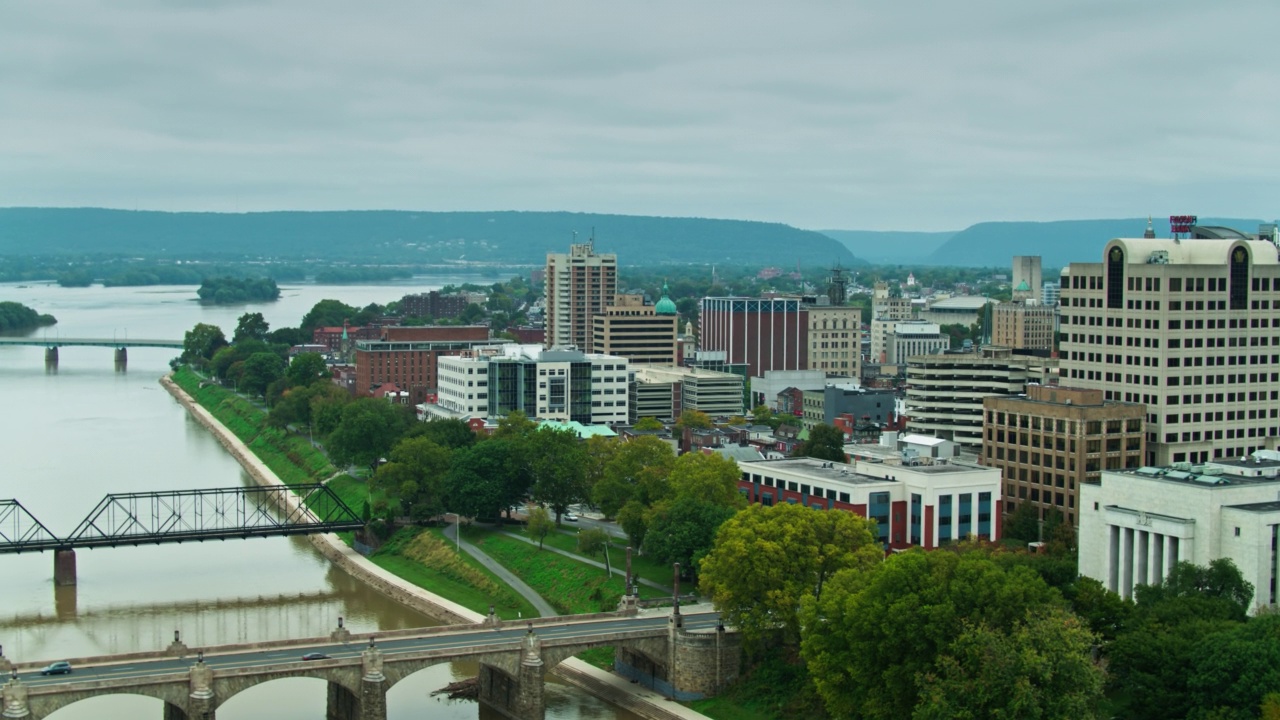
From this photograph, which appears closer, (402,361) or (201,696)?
(201,696)

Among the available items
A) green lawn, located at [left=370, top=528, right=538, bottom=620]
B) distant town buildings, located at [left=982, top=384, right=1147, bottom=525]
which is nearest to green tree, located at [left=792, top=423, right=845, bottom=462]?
distant town buildings, located at [left=982, top=384, right=1147, bottom=525]

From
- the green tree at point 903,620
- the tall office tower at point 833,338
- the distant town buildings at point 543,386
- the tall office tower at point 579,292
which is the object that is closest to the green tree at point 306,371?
the tall office tower at point 579,292

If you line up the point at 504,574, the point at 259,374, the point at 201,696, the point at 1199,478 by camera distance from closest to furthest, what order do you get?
the point at 201,696
the point at 1199,478
the point at 504,574
the point at 259,374

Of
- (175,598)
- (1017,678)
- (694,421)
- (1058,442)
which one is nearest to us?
(1017,678)

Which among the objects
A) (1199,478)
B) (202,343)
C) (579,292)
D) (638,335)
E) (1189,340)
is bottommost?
(202,343)

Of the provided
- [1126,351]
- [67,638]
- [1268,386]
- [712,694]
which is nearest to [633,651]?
[712,694]

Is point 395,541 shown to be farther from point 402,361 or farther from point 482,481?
point 402,361

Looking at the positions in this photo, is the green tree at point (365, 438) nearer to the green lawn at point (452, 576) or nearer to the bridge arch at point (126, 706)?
the green lawn at point (452, 576)

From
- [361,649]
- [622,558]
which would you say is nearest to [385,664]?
[361,649]
